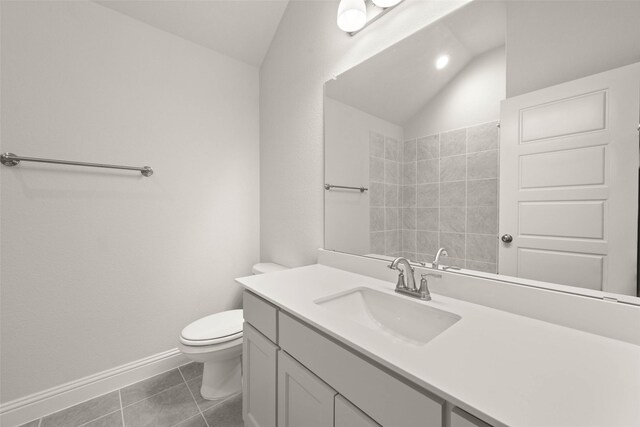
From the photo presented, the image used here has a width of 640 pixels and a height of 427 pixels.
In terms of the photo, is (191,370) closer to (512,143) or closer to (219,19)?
(512,143)

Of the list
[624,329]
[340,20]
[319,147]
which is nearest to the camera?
[624,329]

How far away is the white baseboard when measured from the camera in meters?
1.31

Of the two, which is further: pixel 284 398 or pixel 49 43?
pixel 49 43

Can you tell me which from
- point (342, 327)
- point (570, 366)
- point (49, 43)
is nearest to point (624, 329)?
point (570, 366)

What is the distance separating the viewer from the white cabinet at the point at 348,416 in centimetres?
63

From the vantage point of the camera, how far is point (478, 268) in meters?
0.95

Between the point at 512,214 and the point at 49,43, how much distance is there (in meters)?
2.39

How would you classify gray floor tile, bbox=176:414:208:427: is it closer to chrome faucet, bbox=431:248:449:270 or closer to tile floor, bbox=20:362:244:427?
tile floor, bbox=20:362:244:427

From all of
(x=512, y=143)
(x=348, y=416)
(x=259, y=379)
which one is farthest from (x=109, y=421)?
(x=512, y=143)

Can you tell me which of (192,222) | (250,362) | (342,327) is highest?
(192,222)

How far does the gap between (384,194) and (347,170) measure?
0.30m

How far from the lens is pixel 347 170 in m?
1.45

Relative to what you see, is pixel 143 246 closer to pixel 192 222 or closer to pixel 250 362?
pixel 192 222

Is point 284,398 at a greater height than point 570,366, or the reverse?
point 570,366
